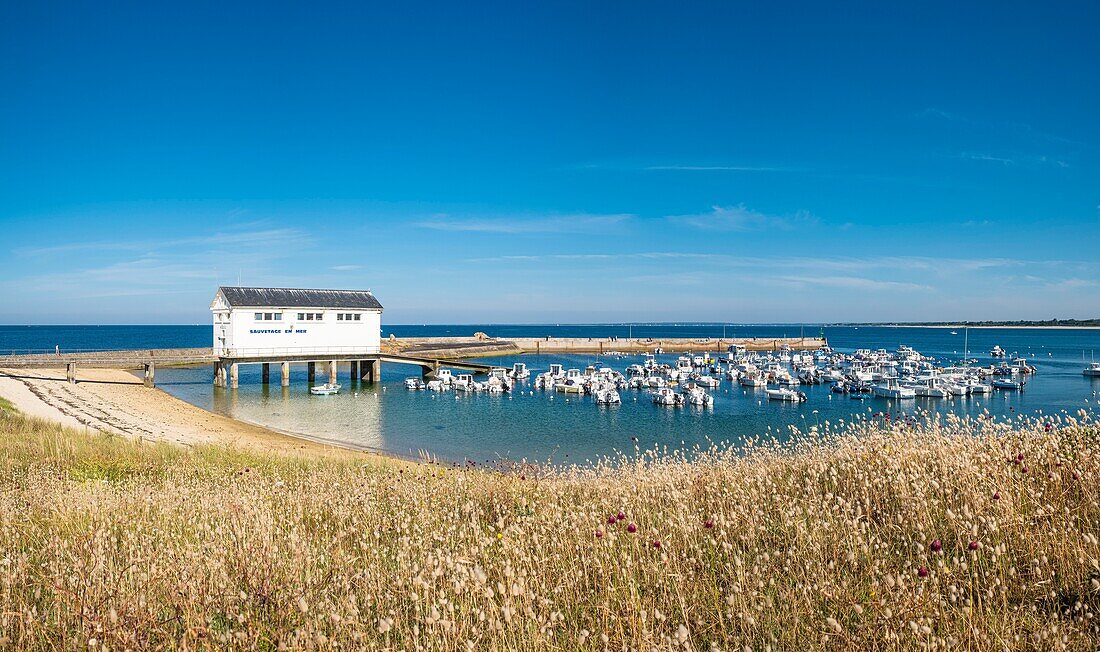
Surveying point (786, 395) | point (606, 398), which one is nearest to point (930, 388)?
point (786, 395)

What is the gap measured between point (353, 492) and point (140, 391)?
142 ft

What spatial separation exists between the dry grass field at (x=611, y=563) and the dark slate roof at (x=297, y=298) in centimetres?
3976

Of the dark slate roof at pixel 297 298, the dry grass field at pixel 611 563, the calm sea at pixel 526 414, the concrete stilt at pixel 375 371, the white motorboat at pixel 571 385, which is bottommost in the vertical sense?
the calm sea at pixel 526 414

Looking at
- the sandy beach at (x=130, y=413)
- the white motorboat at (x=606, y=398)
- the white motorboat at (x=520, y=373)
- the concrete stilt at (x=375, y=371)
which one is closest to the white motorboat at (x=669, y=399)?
the white motorboat at (x=606, y=398)

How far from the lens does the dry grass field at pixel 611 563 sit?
11.4 feet

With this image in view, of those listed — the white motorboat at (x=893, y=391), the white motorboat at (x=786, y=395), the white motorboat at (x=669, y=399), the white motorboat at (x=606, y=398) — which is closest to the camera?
the white motorboat at (x=669, y=399)

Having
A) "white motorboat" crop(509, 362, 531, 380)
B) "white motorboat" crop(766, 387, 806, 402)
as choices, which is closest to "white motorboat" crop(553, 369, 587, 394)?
"white motorboat" crop(509, 362, 531, 380)

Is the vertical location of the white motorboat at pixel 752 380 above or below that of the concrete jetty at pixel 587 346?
below

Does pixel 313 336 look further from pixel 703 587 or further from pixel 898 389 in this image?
pixel 703 587

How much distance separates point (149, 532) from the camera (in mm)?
5680

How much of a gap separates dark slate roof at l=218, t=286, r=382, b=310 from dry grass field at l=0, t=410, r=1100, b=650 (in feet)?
130

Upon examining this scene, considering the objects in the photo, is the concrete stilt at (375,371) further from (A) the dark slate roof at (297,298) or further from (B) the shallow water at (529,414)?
(A) the dark slate roof at (297,298)

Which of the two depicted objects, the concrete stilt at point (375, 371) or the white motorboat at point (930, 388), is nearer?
the white motorboat at point (930, 388)

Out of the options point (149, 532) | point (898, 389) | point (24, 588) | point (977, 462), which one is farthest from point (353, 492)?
point (898, 389)
